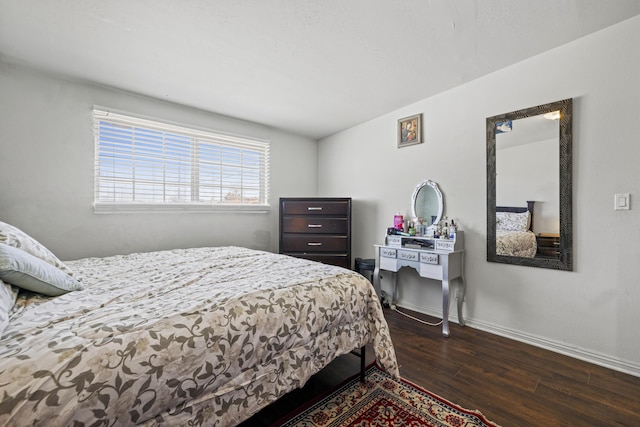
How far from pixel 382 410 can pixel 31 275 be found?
6.14 ft

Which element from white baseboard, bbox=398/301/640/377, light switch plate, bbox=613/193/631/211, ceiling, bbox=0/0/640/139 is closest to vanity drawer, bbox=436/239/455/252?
white baseboard, bbox=398/301/640/377

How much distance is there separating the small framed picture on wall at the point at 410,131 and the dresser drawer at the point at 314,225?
1.22 metres

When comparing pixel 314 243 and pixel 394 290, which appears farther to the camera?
pixel 314 243

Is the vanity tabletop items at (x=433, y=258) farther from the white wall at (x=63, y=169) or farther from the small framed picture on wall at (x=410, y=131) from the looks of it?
the white wall at (x=63, y=169)

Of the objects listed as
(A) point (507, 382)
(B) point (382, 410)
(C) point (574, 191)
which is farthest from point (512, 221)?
(B) point (382, 410)

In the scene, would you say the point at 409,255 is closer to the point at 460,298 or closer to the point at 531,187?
the point at 460,298

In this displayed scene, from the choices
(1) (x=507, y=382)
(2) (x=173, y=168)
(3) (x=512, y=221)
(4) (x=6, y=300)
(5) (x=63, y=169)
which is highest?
(2) (x=173, y=168)

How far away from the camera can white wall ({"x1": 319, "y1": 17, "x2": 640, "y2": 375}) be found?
6.10 ft

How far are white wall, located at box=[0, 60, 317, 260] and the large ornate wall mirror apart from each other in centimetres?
325

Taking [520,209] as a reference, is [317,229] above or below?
below

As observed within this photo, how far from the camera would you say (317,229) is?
3.58 meters

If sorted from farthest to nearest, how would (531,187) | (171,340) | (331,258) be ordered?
(331,258) → (531,187) → (171,340)

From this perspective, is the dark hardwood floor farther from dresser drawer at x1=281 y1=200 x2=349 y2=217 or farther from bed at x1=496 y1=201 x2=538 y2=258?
dresser drawer at x1=281 y1=200 x2=349 y2=217

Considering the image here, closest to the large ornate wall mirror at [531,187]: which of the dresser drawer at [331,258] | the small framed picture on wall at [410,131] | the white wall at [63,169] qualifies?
the small framed picture on wall at [410,131]
